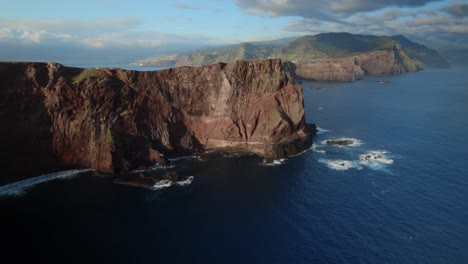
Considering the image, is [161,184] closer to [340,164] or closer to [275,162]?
[275,162]

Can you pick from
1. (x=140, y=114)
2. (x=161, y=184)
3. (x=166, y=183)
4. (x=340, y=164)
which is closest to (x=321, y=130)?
(x=340, y=164)

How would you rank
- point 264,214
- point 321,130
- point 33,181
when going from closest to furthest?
point 264,214
point 33,181
point 321,130

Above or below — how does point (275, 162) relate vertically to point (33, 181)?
above

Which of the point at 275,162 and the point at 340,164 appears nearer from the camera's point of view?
the point at 340,164

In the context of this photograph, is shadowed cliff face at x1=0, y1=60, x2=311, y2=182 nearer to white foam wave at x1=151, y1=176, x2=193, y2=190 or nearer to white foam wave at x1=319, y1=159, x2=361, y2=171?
white foam wave at x1=319, y1=159, x2=361, y2=171

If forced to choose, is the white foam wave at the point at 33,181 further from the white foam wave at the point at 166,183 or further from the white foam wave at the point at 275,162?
the white foam wave at the point at 275,162

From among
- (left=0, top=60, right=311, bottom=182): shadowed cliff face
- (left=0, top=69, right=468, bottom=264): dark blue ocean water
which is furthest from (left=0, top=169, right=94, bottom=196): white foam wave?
(left=0, top=69, right=468, bottom=264): dark blue ocean water

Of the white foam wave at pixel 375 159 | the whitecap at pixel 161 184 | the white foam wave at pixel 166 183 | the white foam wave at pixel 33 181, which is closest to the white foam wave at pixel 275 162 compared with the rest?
the white foam wave at pixel 375 159
